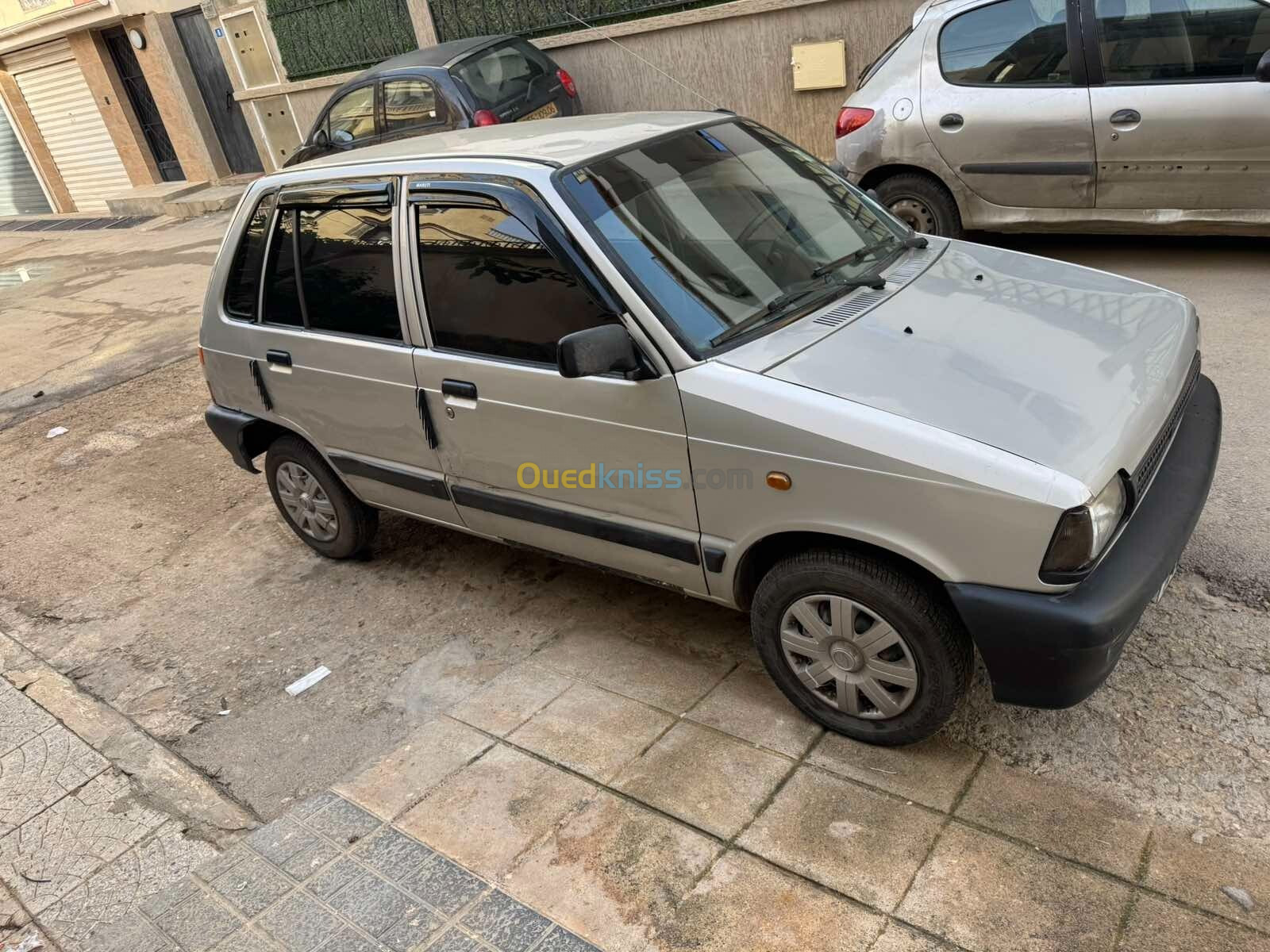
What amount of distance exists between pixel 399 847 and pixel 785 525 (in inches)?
59.2

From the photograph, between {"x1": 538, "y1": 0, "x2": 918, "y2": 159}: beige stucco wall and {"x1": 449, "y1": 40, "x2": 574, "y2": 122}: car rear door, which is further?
{"x1": 449, "y1": 40, "x2": 574, "y2": 122}: car rear door

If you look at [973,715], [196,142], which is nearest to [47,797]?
[973,715]

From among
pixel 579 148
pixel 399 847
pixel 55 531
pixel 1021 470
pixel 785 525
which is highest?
pixel 579 148

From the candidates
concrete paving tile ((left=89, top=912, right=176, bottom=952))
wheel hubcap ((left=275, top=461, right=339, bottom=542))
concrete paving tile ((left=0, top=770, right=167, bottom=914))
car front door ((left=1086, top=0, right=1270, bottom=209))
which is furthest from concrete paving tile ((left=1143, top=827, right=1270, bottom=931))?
car front door ((left=1086, top=0, right=1270, bottom=209))

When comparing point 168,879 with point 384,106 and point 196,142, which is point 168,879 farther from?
point 196,142

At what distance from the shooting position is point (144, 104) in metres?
17.9

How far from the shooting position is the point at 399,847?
285 cm

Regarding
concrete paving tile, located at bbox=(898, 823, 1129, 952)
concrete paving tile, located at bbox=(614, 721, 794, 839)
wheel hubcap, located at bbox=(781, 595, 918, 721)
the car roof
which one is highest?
the car roof

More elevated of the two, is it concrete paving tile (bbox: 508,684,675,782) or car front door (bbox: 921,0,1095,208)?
car front door (bbox: 921,0,1095,208)

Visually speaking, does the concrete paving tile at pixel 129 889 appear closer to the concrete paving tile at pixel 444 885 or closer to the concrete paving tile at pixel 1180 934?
the concrete paving tile at pixel 444 885

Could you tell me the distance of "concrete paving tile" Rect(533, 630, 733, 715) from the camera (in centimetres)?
338

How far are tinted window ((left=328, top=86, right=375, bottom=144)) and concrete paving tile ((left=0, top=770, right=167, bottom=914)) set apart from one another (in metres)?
8.29

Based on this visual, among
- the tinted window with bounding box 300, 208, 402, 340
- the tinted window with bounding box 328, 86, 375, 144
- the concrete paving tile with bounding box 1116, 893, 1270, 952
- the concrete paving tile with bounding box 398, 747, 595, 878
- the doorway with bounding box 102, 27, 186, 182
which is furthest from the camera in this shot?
the doorway with bounding box 102, 27, 186, 182

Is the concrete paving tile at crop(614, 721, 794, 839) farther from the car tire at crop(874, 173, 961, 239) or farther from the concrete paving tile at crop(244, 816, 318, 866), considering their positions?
the car tire at crop(874, 173, 961, 239)
